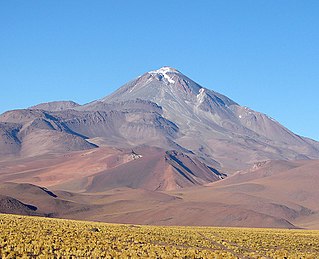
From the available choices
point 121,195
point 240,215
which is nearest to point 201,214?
point 240,215

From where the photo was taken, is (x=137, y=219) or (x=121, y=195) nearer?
(x=137, y=219)

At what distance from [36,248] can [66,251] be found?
151 cm

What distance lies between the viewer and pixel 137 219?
377 feet

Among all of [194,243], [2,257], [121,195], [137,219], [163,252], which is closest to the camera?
[2,257]

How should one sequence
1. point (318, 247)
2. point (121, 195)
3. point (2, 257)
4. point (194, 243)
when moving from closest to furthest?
point (2, 257)
point (194, 243)
point (318, 247)
point (121, 195)

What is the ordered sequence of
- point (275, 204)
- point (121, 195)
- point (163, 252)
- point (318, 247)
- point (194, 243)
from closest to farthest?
1. point (163, 252)
2. point (194, 243)
3. point (318, 247)
4. point (275, 204)
5. point (121, 195)

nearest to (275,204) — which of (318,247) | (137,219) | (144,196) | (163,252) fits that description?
(144,196)

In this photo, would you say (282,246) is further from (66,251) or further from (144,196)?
(144,196)

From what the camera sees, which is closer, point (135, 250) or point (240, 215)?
point (135, 250)

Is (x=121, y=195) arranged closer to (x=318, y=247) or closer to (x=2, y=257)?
(x=318, y=247)

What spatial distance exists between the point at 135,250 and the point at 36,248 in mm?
6078

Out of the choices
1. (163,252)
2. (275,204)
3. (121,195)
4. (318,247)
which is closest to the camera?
(163,252)

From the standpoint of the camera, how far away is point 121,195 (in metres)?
162

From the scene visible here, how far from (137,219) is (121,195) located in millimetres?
47923
